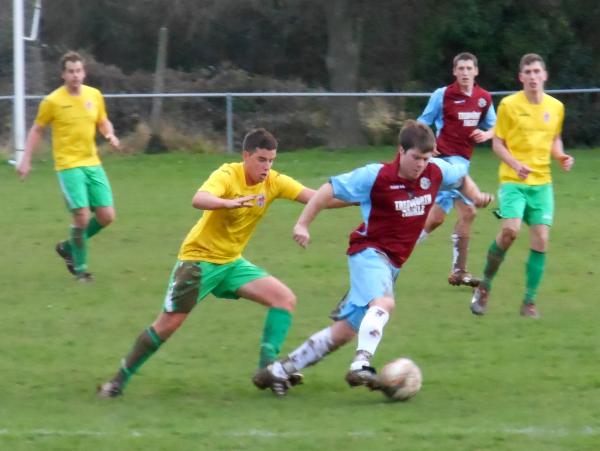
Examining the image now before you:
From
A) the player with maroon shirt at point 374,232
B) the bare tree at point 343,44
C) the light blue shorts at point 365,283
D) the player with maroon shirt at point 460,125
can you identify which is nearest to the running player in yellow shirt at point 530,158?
the player with maroon shirt at point 460,125

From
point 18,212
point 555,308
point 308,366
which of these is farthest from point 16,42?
point 308,366

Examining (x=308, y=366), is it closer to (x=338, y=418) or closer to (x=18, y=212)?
(x=338, y=418)

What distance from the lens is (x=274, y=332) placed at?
6.67m

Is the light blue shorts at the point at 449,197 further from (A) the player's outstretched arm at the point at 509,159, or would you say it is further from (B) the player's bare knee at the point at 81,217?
(B) the player's bare knee at the point at 81,217

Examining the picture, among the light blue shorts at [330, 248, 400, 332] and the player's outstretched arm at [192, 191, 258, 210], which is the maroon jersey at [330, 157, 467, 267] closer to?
the light blue shorts at [330, 248, 400, 332]

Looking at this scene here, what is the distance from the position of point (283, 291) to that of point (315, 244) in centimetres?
552

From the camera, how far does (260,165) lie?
642 cm

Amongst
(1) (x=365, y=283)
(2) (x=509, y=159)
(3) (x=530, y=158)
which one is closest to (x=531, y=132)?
(3) (x=530, y=158)

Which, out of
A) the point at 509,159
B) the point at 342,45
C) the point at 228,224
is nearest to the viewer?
the point at 228,224

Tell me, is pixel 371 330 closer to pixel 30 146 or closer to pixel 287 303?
pixel 287 303

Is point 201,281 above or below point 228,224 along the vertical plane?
below

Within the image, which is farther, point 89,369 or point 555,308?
point 555,308

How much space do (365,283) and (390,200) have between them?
0.47 metres

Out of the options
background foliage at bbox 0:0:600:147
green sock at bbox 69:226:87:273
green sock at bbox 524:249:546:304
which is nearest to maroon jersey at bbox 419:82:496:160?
green sock at bbox 524:249:546:304
